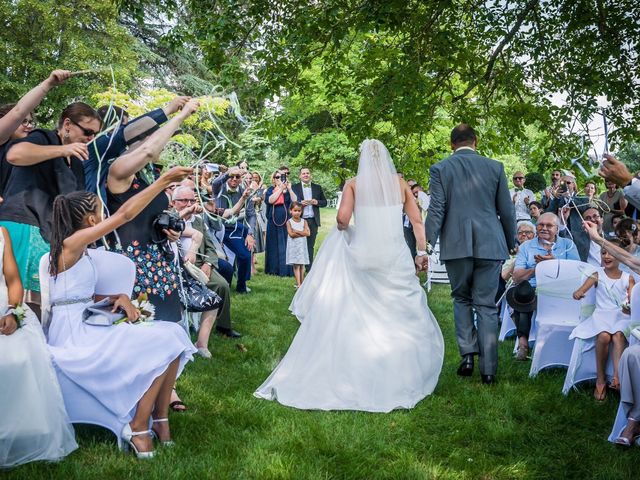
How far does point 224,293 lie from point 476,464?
3.89 m

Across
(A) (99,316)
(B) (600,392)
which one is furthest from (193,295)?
(B) (600,392)

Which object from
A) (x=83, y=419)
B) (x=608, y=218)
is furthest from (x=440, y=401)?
(x=608, y=218)

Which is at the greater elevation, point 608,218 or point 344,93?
point 344,93

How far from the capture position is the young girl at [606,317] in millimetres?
5273

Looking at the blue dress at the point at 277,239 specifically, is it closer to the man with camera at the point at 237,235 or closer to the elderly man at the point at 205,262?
the man with camera at the point at 237,235

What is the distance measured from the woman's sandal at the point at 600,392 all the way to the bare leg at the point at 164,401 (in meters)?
3.47

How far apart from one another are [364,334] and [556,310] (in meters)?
2.16

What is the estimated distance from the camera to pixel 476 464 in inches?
151

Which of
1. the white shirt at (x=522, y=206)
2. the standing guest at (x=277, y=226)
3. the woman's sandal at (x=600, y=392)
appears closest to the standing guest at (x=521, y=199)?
the white shirt at (x=522, y=206)

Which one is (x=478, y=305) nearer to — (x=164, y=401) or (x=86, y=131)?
(x=164, y=401)

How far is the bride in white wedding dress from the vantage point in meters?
5.05

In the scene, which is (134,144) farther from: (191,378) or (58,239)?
(191,378)

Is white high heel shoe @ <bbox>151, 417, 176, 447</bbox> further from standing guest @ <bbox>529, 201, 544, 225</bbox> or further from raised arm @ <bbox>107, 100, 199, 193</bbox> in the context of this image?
standing guest @ <bbox>529, 201, 544, 225</bbox>

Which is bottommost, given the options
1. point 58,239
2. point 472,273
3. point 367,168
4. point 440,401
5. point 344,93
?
point 440,401
